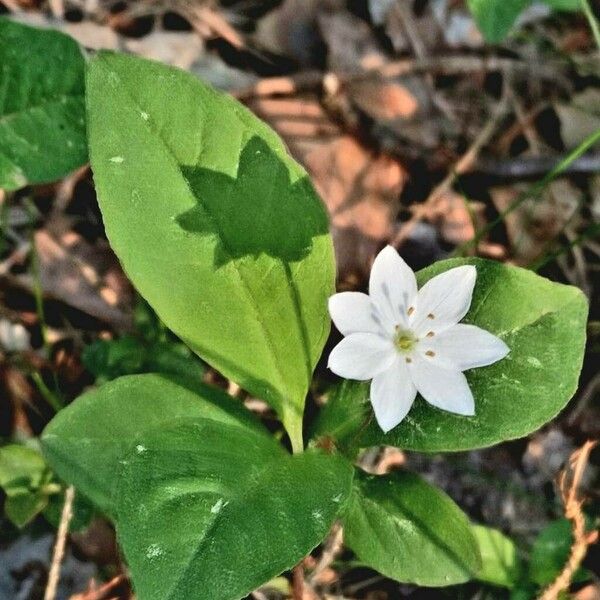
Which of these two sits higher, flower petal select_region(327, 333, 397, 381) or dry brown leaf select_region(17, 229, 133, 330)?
flower petal select_region(327, 333, 397, 381)

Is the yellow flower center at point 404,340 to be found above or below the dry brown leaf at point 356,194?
above

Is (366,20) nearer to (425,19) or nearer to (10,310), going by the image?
(425,19)

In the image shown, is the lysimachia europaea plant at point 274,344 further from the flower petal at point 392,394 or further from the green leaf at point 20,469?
the green leaf at point 20,469

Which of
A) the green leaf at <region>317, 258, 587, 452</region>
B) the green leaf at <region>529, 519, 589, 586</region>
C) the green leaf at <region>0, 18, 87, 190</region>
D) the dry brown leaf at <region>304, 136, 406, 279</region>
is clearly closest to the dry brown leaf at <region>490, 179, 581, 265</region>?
the dry brown leaf at <region>304, 136, 406, 279</region>

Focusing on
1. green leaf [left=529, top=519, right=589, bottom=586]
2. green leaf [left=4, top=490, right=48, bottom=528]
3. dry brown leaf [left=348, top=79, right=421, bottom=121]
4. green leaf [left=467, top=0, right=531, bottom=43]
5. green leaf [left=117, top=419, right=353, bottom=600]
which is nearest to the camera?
green leaf [left=117, top=419, right=353, bottom=600]

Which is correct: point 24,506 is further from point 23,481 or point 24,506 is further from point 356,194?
point 356,194

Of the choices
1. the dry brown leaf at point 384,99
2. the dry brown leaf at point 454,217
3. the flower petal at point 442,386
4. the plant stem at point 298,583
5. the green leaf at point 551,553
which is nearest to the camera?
the flower petal at point 442,386

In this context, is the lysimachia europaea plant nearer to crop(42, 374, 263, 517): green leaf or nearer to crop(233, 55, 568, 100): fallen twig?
crop(42, 374, 263, 517): green leaf

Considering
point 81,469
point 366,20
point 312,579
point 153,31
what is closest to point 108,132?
point 81,469

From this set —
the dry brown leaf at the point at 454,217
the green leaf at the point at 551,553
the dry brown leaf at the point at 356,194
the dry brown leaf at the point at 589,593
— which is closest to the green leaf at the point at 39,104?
the dry brown leaf at the point at 356,194
